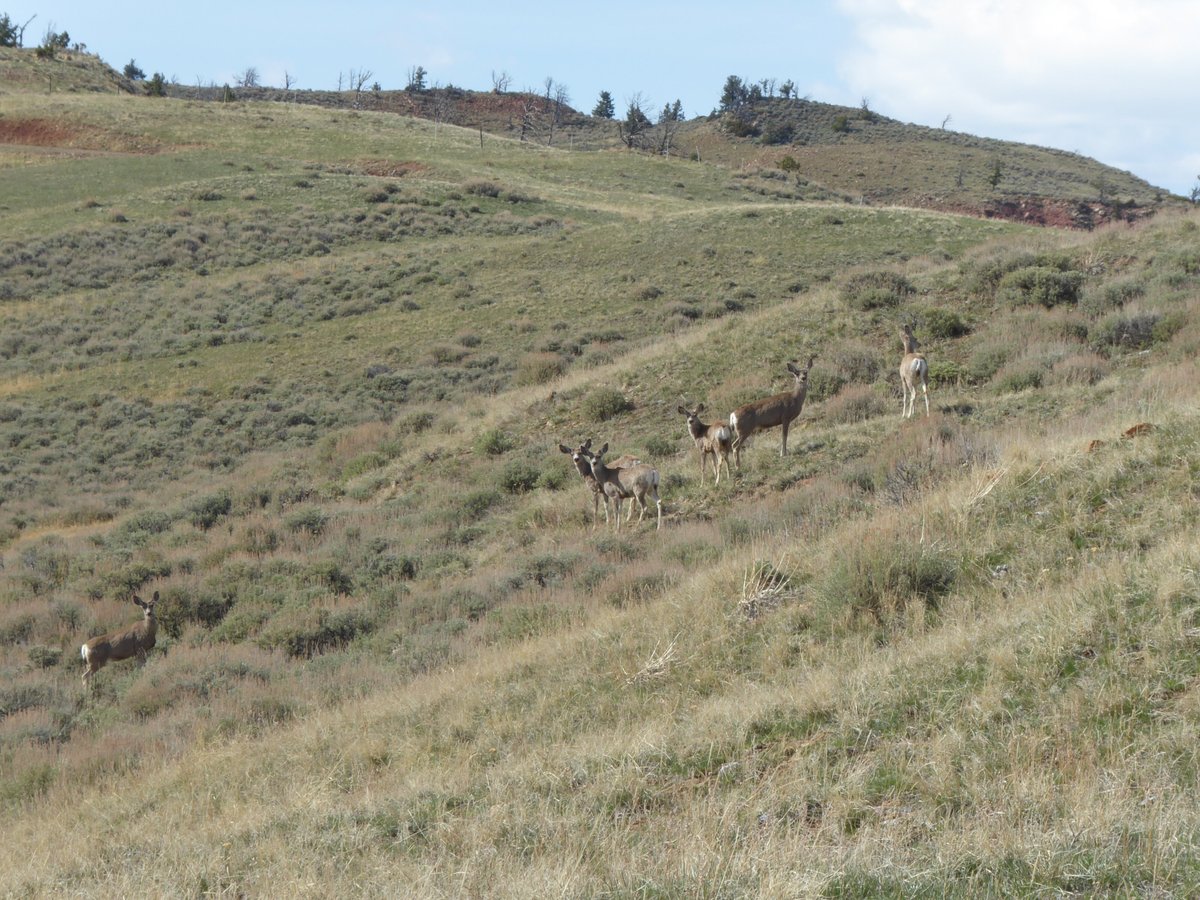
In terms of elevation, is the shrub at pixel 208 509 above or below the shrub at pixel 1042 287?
below

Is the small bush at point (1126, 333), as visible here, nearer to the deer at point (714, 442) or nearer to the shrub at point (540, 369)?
the deer at point (714, 442)

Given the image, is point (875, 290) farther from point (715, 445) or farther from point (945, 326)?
point (715, 445)

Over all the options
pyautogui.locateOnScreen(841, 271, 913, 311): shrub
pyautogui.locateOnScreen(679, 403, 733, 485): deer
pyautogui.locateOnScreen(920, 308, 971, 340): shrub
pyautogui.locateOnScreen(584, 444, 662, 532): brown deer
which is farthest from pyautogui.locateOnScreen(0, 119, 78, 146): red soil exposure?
pyautogui.locateOnScreen(679, 403, 733, 485): deer

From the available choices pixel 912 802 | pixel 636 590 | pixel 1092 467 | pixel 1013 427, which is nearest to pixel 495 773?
pixel 912 802

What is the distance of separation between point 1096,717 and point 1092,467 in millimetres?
4174

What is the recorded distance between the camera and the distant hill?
3022 inches

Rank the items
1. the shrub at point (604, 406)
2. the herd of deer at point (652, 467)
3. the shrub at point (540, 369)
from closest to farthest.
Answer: the herd of deer at point (652, 467) → the shrub at point (604, 406) → the shrub at point (540, 369)

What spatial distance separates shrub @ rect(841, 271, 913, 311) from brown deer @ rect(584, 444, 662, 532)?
37.1 ft

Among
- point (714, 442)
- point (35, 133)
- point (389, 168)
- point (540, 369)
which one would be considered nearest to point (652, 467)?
point (714, 442)

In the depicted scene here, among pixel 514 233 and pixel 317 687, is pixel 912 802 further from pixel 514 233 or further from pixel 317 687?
pixel 514 233

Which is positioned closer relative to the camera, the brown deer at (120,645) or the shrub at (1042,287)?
the brown deer at (120,645)

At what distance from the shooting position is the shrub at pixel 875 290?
989 inches

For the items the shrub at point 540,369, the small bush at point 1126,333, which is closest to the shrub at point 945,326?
the small bush at point 1126,333

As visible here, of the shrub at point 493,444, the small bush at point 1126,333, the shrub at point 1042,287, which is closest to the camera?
the small bush at point 1126,333
